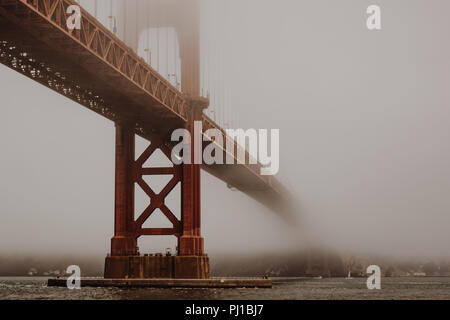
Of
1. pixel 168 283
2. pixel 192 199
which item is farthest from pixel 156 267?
pixel 192 199

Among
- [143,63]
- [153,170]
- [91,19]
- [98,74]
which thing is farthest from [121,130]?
[91,19]

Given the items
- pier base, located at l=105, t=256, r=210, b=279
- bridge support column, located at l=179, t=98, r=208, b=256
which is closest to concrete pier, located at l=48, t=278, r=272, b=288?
pier base, located at l=105, t=256, r=210, b=279

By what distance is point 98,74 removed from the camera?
3603cm

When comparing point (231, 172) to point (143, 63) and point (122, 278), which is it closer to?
point (122, 278)

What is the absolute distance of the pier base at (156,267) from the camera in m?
45.1

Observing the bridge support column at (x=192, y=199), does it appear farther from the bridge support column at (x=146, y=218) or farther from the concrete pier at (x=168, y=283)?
the concrete pier at (x=168, y=283)

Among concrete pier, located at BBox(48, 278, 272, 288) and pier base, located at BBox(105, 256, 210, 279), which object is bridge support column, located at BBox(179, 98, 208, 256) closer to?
pier base, located at BBox(105, 256, 210, 279)

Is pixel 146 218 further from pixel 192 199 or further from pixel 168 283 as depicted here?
pixel 168 283

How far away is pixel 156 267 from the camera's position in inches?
1794

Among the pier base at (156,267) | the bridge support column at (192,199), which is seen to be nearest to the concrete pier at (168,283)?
the pier base at (156,267)

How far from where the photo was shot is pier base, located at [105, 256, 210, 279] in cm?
4512
